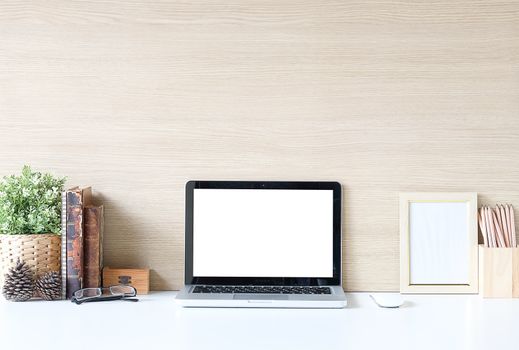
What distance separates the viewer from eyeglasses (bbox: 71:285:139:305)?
143cm

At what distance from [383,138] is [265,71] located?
0.36m

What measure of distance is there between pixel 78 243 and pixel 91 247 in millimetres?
41

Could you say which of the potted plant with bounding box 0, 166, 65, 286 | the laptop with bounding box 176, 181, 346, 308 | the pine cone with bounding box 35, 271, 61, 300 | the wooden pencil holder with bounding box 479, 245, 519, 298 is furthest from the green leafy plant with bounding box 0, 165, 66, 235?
the wooden pencil holder with bounding box 479, 245, 519, 298

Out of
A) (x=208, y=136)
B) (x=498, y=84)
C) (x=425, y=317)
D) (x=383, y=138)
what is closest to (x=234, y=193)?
(x=208, y=136)

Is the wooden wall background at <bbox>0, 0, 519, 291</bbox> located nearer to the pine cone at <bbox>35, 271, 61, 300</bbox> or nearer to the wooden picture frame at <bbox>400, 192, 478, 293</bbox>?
the wooden picture frame at <bbox>400, 192, 478, 293</bbox>

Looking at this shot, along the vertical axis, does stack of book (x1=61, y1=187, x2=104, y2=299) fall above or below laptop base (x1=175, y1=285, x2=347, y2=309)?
above

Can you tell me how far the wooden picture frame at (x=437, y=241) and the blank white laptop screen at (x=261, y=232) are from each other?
7.9 inches

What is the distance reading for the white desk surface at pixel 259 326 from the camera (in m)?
1.15

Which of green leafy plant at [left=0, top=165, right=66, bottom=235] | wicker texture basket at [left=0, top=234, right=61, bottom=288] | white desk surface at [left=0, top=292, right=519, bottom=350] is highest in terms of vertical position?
green leafy plant at [left=0, top=165, right=66, bottom=235]

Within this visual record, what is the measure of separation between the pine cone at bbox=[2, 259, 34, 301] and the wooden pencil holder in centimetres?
111

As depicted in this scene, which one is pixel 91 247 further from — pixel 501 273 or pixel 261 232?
pixel 501 273

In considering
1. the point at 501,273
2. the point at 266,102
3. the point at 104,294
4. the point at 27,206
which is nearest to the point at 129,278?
the point at 104,294

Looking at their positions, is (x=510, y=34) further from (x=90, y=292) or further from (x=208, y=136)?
(x=90, y=292)

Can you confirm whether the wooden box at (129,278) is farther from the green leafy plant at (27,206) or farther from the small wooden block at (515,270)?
the small wooden block at (515,270)
